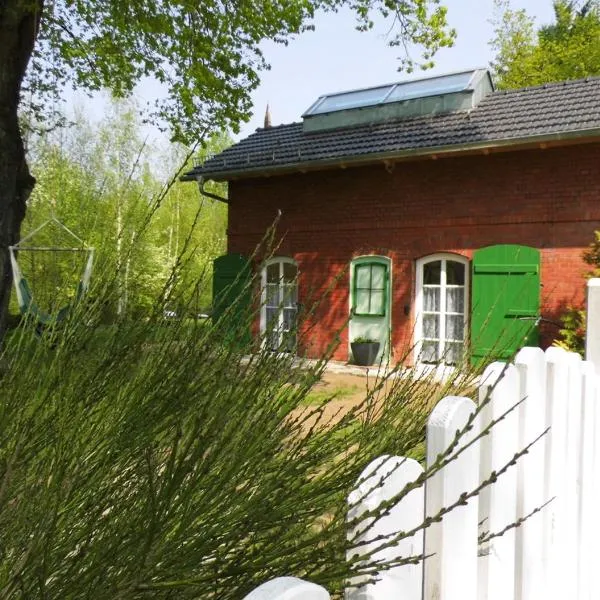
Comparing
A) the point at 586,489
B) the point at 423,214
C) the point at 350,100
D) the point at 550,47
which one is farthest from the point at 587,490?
the point at 550,47

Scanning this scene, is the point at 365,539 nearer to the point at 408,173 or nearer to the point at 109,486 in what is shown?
the point at 109,486

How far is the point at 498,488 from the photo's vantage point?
48.3 inches

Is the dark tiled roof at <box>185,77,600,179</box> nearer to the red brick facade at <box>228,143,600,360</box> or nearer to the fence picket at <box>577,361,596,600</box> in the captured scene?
the red brick facade at <box>228,143,600,360</box>

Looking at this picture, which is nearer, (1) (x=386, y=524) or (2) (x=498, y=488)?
(1) (x=386, y=524)

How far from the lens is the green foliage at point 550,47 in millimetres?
22406

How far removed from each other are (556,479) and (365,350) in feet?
29.6

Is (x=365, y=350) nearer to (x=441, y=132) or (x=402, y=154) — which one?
(x=402, y=154)

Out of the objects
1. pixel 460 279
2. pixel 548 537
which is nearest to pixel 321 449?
pixel 548 537

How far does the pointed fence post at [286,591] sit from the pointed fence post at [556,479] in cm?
107

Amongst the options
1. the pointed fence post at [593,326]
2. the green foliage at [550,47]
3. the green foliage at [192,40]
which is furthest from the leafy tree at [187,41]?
the green foliage at [550,47]

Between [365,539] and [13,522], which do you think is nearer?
[365,539]

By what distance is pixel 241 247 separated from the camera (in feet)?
41.6

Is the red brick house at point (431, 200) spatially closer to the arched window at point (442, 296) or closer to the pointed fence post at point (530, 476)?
the arched window at point (442, 296)

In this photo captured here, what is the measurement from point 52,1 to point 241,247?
6099 mm
